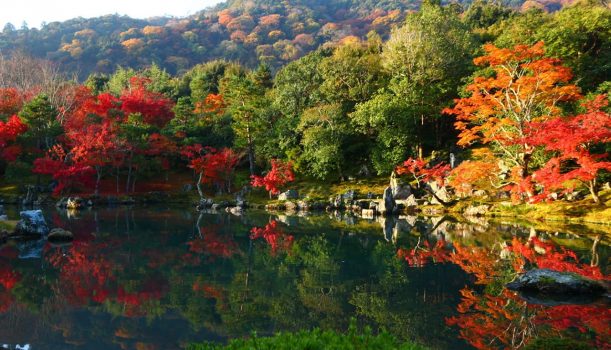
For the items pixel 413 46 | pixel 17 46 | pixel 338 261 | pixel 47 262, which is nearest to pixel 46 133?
pixel 47 262

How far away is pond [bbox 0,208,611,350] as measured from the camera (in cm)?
744

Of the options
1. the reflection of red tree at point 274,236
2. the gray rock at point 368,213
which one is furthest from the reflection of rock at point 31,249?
the gray rock at point 368,213

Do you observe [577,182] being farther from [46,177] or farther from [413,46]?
[46,177]

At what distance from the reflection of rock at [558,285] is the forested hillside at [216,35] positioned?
75991mm

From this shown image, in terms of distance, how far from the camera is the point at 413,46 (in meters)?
33.7

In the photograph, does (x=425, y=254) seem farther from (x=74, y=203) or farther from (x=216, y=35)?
(x=216, y=35)

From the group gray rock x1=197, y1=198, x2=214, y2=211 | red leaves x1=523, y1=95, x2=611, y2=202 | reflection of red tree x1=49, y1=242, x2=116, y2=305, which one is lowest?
gray rock x1=197, y1=198, x2=214, y2=211

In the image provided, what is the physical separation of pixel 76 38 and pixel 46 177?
80.5 metres

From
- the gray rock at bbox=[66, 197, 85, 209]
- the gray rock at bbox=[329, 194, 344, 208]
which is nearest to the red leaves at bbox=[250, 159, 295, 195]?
the gray rock at bbox=[329, 194, 344, 208]

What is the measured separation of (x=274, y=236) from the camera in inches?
725

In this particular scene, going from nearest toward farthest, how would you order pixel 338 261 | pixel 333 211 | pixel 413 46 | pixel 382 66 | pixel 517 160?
pixel 338 261
pixel 517 160
pixel 333 211
pixel 413 46
pixel 382 66

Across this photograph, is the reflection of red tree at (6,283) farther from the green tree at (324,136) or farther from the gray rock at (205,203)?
the green tree at (324,136)

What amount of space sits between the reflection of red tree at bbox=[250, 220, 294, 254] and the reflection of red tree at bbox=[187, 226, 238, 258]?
1.27 m

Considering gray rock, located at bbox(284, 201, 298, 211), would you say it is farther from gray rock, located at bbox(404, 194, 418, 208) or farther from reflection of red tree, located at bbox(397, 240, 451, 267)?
reflection of red tree, located at bbox(397, 240, 451, 267)
